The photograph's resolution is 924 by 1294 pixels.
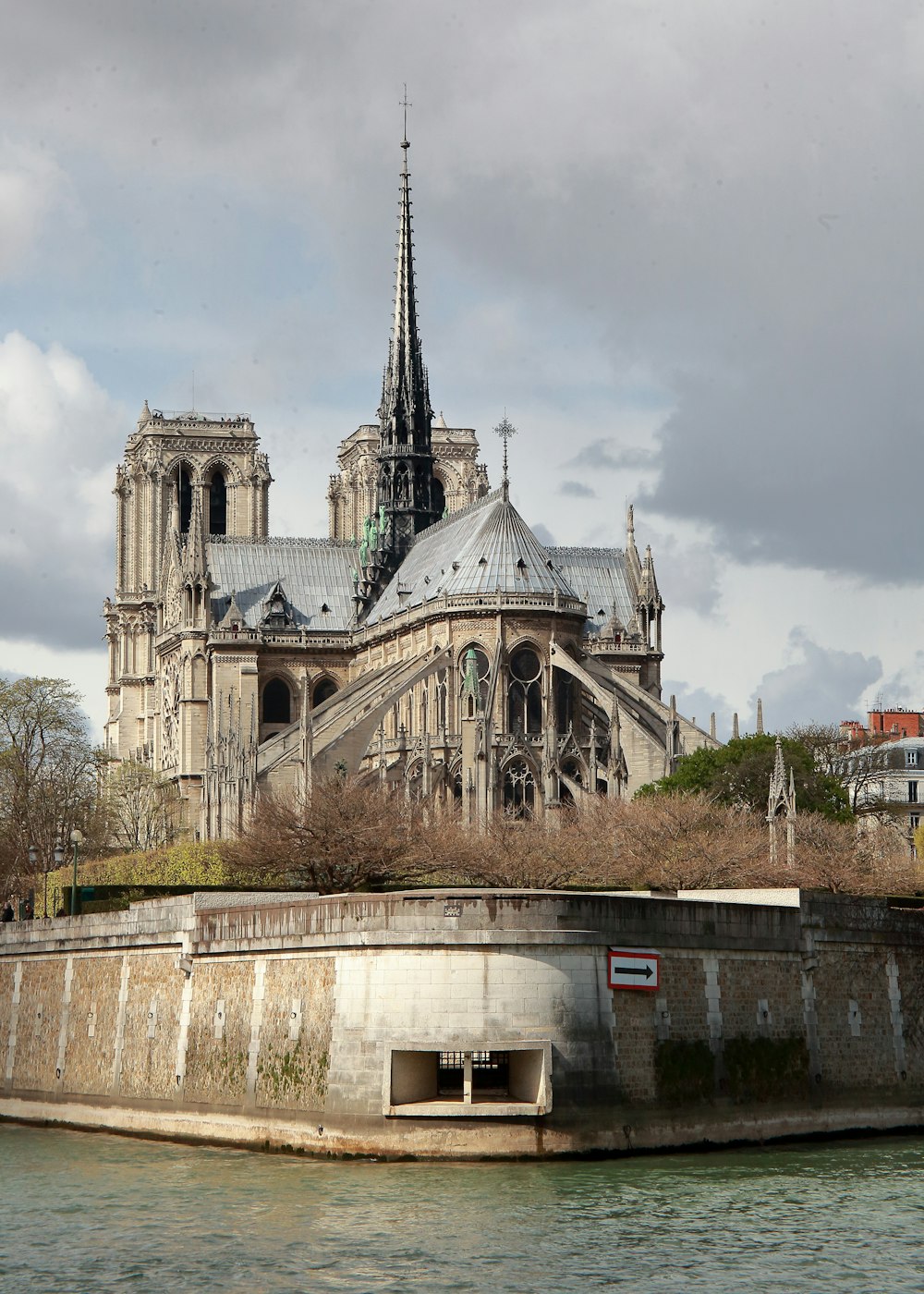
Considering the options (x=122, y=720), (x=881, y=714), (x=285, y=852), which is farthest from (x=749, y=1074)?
(x=122, y=720)

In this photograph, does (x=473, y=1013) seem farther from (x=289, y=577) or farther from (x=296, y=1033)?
(x=289, y=577)

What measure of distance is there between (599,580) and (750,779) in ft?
121

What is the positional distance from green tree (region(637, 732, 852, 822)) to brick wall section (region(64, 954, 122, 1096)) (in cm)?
2681

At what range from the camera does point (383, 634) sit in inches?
3868

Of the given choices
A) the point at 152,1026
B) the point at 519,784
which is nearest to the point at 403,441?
the point at 519,784

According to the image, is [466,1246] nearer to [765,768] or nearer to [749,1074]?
[749,1074]

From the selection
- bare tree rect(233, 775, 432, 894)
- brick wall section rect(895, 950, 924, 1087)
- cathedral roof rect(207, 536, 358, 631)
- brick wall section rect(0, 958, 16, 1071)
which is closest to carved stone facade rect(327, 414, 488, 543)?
cathedral roof rect(207, 536, 358, 631)

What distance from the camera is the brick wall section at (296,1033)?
124 ft

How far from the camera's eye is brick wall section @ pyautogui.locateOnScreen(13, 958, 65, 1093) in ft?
159

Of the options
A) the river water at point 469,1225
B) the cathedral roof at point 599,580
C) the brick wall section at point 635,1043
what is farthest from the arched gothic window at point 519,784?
the river water at point 469,1225

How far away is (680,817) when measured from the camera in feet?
201

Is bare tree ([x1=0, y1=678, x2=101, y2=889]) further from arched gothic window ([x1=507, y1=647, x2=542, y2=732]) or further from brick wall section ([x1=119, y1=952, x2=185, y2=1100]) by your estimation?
brick wall section ([x1=119, y1=952, x2=185, y2=1100])

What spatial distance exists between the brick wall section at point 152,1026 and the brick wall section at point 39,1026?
13.0 feet

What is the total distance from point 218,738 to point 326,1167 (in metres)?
57.1
